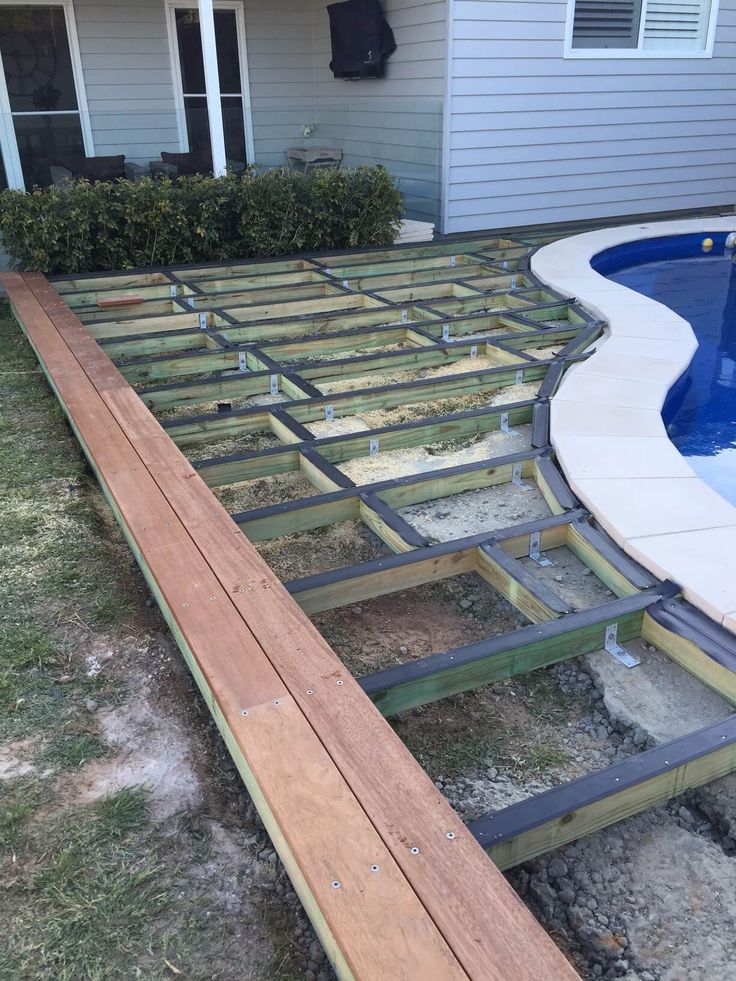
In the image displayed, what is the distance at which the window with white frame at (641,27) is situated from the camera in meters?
8.19

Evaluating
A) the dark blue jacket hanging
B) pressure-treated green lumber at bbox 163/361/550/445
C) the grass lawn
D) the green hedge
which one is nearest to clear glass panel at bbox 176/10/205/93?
the dark blue jacket hanging

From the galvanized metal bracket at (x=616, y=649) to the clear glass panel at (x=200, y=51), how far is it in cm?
825

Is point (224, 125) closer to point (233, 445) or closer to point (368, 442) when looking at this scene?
point (233, 445)

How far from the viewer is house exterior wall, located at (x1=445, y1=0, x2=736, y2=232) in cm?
772

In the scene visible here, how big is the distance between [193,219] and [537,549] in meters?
5.00

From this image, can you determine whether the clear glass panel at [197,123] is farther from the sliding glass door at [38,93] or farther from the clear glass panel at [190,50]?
the sliding glass door at [38,93]

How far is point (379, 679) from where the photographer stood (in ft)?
7.24

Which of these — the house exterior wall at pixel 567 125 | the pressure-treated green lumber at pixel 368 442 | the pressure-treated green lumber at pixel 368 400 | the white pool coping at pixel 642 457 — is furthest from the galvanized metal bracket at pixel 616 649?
the house exterior wall at pixel 567 125

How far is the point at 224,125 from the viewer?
9.09 metres

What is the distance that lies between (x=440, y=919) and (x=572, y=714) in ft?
3.59

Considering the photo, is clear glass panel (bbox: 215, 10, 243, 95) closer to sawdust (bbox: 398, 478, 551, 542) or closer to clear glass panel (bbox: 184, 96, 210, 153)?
clear glass panel (bbox: 184, 96, 210, 153)

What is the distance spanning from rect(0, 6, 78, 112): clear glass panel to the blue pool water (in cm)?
555

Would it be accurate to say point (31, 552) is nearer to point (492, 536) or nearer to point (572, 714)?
point (492, 536)

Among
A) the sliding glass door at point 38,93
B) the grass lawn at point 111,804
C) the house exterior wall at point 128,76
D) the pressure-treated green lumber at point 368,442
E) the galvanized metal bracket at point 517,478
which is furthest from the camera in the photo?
the house exterior wall at point 128,76
